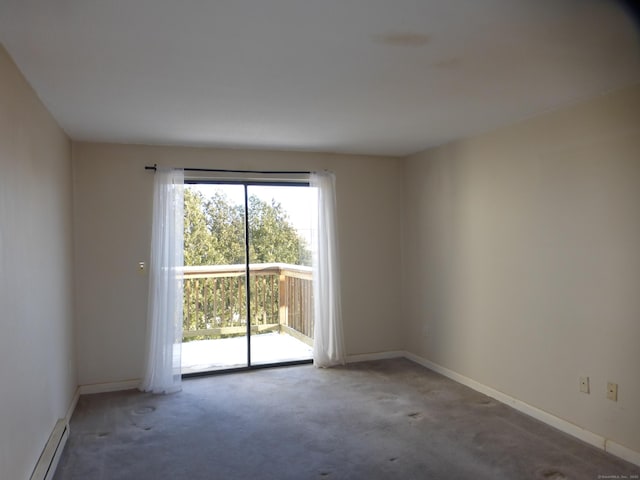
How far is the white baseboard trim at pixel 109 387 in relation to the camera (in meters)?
4.05

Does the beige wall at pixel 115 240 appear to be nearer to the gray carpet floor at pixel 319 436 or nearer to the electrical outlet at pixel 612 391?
the gray carpet floor at pixel 319 436

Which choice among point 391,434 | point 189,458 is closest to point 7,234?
point 189,458

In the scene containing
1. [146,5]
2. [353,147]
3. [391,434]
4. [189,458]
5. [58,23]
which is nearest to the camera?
[146,5]

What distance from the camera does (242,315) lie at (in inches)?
188

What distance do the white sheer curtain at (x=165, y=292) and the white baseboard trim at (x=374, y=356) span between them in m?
1.85

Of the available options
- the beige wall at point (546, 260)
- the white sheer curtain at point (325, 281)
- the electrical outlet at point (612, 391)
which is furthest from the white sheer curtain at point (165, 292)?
the electrical outlet at point (612, 391)

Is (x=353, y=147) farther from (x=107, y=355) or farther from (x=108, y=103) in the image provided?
(x=107, y=355)

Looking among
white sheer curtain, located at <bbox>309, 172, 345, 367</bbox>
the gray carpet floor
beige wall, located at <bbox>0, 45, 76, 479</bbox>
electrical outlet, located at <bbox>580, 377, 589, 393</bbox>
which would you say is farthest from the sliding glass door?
electrical outlet, located at <bbox>580, 377, 589, 393</bbox>

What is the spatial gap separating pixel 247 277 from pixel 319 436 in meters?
2.00

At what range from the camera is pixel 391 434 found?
10.3ft

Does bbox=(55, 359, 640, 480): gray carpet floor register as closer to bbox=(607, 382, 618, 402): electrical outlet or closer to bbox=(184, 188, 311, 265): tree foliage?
bbox=(607, 382, 618, 402): electrical outlet

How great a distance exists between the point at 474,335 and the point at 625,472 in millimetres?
1568

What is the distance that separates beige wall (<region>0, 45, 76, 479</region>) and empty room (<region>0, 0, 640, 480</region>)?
0.08ft

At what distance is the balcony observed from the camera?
4.73m
